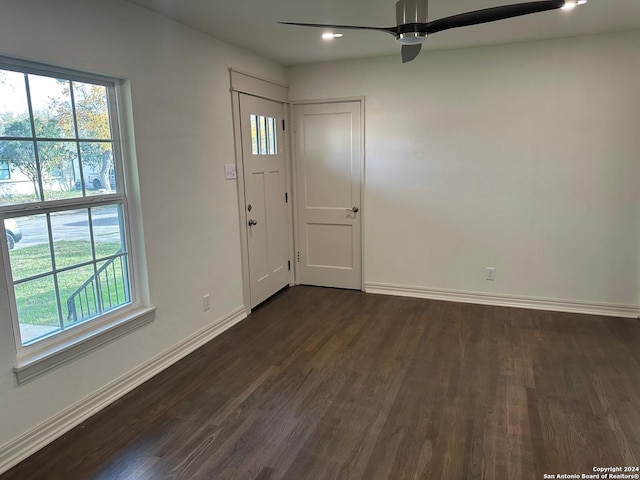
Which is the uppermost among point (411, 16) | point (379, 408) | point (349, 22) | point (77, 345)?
point (349, 22)

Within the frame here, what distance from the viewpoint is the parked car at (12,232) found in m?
2.11

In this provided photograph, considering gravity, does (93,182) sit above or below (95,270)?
above

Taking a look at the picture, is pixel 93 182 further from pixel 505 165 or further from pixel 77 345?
pixel 505 165

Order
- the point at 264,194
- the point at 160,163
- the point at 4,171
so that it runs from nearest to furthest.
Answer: the point at 4,171
the point at 160,163
the point at 264,194

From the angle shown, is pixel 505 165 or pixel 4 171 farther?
pixel 505 165

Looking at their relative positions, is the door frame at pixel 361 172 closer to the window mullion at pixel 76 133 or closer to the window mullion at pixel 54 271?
the window mullion at pixel 76 133

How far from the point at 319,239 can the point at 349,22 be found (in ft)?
7.81

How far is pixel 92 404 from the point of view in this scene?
2529 mm

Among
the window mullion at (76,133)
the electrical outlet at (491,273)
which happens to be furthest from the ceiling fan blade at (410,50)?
the electrical outlet at (491,273)

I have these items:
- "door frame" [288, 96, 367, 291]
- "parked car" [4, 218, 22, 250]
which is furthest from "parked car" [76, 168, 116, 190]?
"door frame" [288, 96, 367, 291]

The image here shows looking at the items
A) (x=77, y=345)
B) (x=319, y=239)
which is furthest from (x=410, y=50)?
(x=319, y=239)

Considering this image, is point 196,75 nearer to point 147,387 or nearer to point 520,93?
point 147,387

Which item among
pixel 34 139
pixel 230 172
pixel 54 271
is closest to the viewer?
pixel 34 139

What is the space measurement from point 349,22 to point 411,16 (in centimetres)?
107
